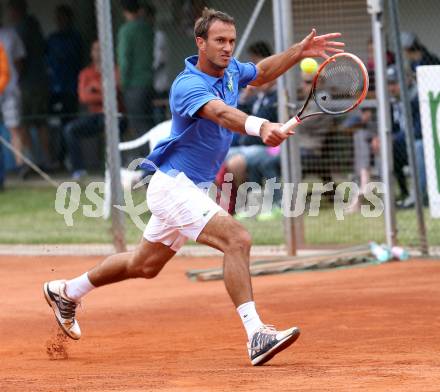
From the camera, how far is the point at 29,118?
18.0 meters

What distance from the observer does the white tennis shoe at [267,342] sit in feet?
23.1

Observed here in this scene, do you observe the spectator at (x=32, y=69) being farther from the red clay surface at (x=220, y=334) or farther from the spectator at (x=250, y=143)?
the red clay surface at (x=220, y=334)

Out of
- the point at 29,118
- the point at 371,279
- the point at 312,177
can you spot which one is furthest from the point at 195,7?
the point at 371,279

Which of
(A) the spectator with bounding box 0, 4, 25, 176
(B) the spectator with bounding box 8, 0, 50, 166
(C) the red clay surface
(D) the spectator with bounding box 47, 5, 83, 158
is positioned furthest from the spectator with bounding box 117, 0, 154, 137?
(C) the red clay surface

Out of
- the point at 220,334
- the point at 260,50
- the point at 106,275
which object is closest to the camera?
the point at 106,275

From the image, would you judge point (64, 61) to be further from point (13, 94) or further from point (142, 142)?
point (142, 142)

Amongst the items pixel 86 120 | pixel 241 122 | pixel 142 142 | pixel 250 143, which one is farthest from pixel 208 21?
pixel 86 120

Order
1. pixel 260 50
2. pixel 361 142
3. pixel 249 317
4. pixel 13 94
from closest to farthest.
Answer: pixel 249 317
pixel 361 142
pixel 260 50
pixel 13 94

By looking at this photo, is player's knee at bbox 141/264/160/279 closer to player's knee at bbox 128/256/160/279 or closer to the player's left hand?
player's knee at bbox 128/256/160/279

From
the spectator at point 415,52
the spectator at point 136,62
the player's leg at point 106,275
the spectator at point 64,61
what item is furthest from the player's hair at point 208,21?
the spectator at point 64,61

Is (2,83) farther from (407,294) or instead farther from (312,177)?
(407,294)

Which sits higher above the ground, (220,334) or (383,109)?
(383,109)

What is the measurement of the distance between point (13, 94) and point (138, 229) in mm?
4923

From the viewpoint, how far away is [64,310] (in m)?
8.33
